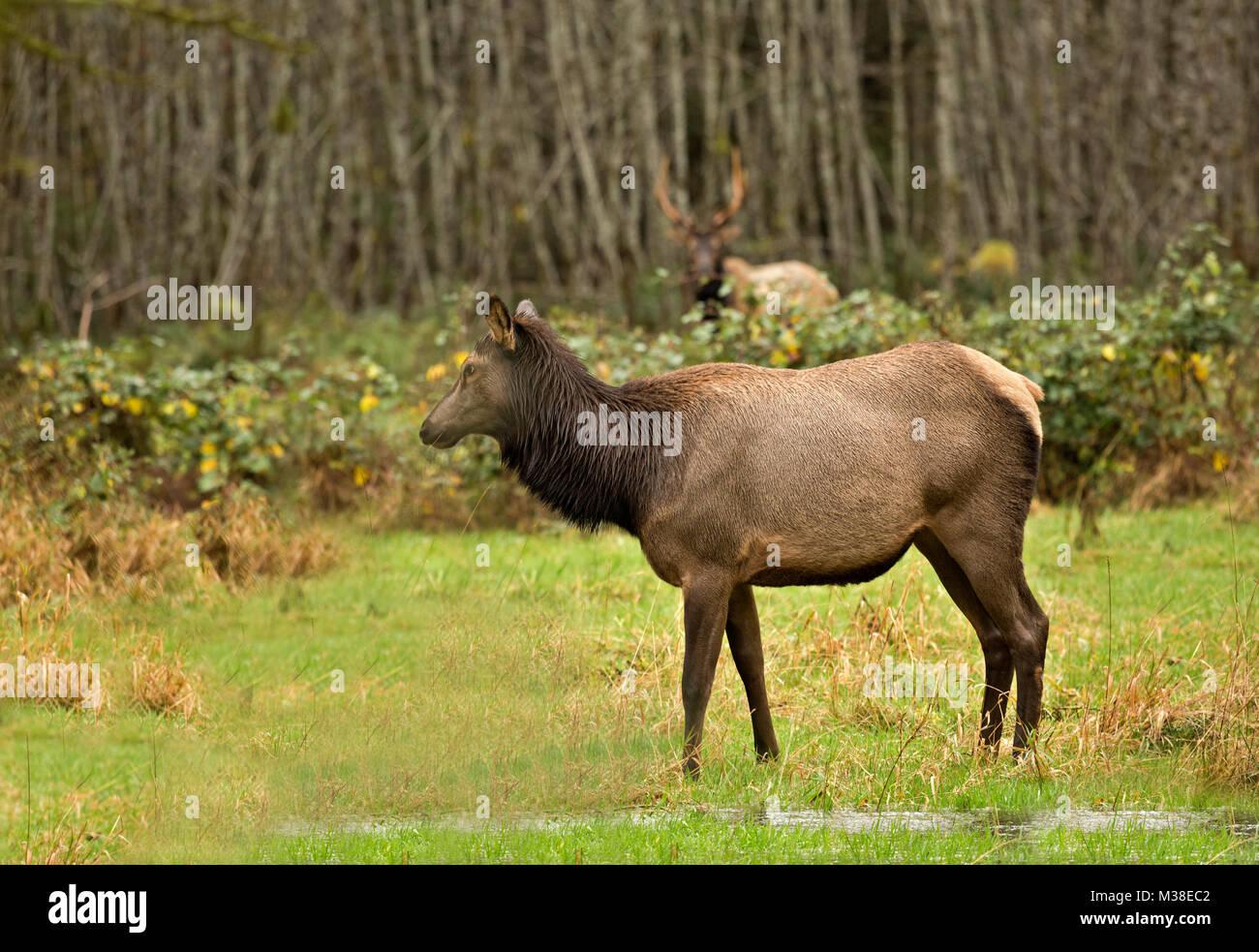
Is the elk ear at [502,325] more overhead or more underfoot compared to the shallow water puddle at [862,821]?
more overhead

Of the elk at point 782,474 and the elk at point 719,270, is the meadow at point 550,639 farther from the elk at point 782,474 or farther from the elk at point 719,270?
the elk at point 719,270

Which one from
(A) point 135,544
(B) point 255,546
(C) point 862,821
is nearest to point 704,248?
(B) point 255,546

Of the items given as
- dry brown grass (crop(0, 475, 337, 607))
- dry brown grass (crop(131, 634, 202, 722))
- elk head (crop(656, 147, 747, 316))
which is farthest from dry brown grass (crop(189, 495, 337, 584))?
elk head (crop(656, 147, 747, 316))

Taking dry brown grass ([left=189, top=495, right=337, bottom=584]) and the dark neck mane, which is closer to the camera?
the dark neck mane

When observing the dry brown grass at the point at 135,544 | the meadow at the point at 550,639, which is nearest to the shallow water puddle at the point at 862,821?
the meadow at the point at 550,639

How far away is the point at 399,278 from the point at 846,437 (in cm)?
2286

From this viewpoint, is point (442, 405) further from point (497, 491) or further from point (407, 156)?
point (407, 156)

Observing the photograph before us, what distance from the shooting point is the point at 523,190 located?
2617 centimetres

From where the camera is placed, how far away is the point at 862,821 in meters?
6.17

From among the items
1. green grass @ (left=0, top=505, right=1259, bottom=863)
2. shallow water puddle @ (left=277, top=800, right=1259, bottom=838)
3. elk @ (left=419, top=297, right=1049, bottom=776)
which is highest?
elk @ (left=419, top=297, right=1049, bottom=776)

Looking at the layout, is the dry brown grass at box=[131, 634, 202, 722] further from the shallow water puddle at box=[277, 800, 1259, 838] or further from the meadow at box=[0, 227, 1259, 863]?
the shallow water puddle at box=[277, 800, 1259, 838]

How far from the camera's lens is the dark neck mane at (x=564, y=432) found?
23.2 feet

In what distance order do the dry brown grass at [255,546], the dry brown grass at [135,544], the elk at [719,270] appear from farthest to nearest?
the elk at [719,270] → the dry brown grass at [255,546] → the dry brown grass at [135,544]

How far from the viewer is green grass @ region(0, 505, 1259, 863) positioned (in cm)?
608
